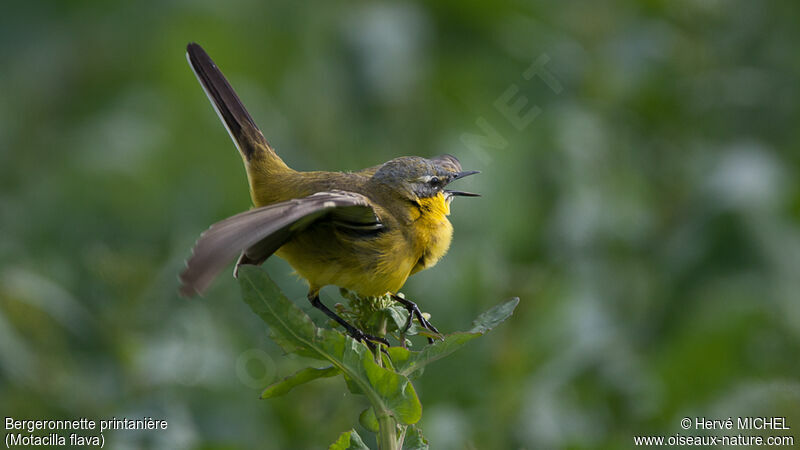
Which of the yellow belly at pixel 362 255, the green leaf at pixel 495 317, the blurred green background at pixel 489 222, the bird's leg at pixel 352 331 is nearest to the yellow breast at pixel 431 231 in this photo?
the yellow belly at pixel 362 255

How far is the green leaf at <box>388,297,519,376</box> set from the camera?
91.5 inches

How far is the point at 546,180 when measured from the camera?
5.45 m

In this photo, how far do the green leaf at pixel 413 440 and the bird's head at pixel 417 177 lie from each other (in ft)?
2.57

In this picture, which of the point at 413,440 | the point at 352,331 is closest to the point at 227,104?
the point at 352,331

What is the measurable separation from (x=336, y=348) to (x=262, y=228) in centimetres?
36

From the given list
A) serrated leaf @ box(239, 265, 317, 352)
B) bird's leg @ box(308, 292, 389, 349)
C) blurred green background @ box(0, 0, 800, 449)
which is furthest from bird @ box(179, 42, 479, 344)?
blurred green background @ box(0, 0, 800, 449)

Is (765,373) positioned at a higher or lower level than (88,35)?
lower

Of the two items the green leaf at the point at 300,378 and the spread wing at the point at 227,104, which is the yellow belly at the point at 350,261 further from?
the spread wing at the point at 227,104

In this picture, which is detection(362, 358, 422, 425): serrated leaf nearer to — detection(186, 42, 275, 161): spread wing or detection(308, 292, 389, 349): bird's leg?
detection(308, 292, 389, 349): bird's leg

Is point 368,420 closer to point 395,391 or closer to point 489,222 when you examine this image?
point 395,391

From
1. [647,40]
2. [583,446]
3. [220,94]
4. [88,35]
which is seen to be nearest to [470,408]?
[583,446]

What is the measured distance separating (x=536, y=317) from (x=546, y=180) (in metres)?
1.16

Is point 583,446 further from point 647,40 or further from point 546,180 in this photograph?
point 647,40

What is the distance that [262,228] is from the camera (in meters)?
2.18
